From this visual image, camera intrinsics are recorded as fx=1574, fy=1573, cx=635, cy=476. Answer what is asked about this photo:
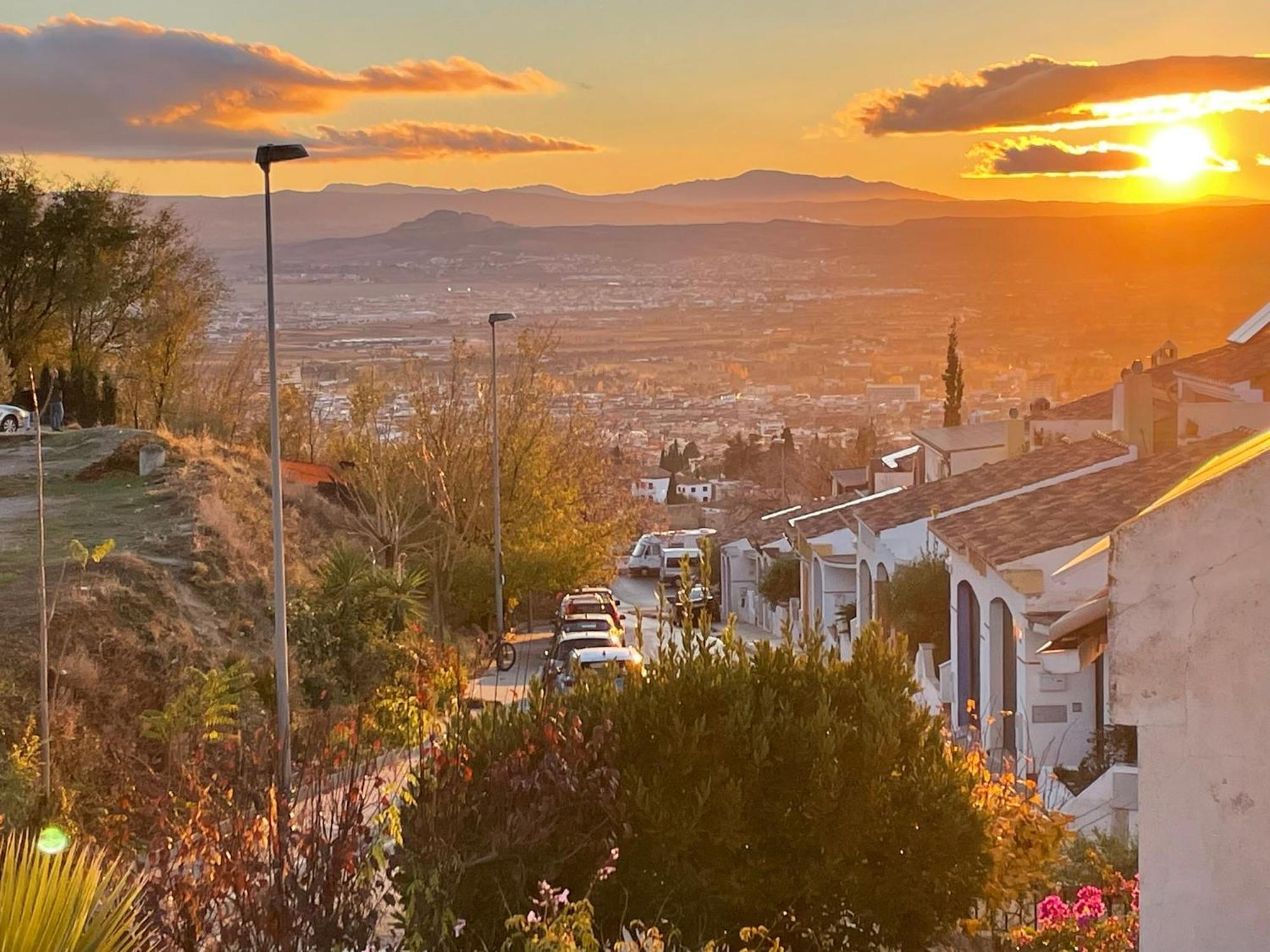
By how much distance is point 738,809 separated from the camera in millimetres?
9203

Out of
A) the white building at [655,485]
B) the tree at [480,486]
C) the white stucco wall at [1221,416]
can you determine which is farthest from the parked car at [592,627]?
the white building at [655,485]

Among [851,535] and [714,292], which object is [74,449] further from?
[714,292]

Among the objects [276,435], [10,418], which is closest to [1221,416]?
[276,435]

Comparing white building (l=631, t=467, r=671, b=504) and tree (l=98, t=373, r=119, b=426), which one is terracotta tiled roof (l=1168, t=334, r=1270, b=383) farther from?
white building (l=631, t=467, r=671, b=504)

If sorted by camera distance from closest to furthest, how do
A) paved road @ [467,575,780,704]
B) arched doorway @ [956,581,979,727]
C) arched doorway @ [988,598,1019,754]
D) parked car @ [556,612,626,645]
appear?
arched doorway @ [988,598,1019,754]
arched doorway @ [956,581,979,727]
paved road @ [467,575,780,704]
parked car @ [556,612,626,645]

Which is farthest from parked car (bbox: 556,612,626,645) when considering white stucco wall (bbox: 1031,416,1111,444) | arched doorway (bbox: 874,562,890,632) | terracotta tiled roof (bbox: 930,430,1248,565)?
white stucco wall (bbox: 1031,416,1111,444)

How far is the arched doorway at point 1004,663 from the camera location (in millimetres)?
21547

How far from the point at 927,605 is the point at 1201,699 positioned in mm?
21431

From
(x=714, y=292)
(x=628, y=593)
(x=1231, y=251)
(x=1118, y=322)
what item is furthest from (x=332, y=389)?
(x=714, y=292)

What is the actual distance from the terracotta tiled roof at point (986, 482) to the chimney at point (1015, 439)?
517 cm

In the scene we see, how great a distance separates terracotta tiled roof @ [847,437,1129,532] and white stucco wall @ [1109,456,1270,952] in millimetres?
21581

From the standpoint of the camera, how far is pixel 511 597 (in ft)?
152

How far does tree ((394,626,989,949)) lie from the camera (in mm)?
9070

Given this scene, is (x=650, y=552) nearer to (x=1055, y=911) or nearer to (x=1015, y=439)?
(x=1015, y=439)
